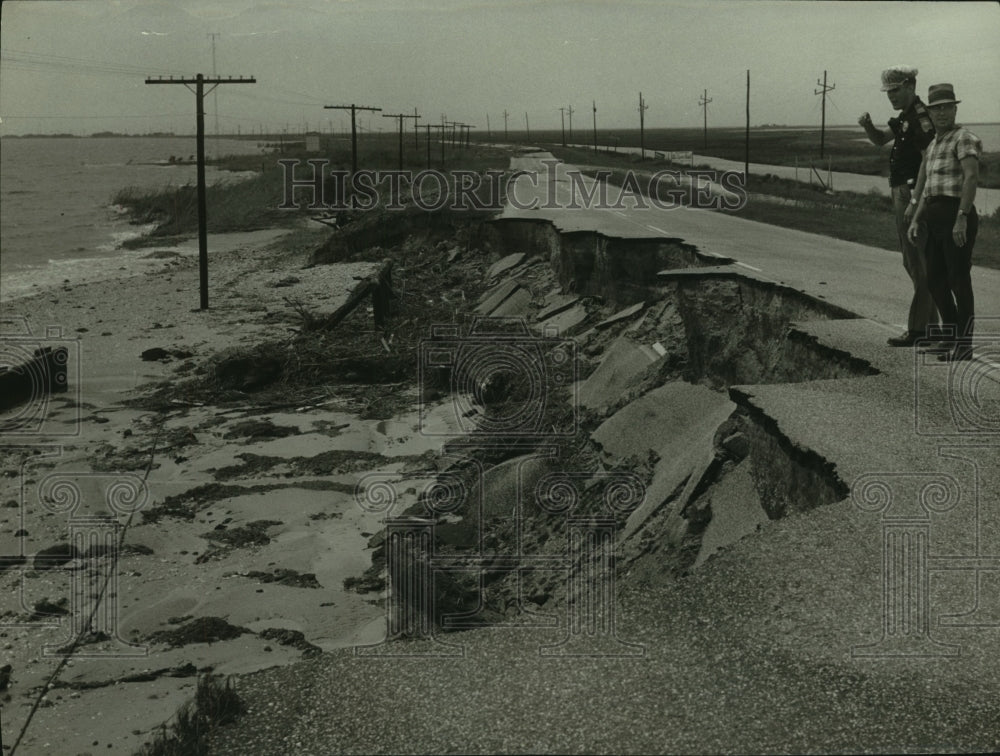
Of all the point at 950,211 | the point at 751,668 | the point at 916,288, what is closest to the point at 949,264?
the point at 950,211

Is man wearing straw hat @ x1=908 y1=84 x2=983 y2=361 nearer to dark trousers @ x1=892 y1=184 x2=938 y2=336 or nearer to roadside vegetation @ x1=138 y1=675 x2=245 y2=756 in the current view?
dark trousers @ x1=892 y1=184 x2=938 y2=336

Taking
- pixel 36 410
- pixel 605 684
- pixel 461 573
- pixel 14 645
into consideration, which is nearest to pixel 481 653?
pixel 605 684

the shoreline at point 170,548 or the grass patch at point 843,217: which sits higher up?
the grass patch at point 843,217

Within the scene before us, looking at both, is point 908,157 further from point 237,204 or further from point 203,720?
point 237,204

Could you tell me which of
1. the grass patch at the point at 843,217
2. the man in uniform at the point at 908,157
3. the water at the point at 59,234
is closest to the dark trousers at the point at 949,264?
the man in uniform at the point at 908,157

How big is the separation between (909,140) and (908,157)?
0.41ft

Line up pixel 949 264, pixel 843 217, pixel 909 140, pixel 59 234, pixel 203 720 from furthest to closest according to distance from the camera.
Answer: pixel 59 234 → pixel 843 217 → pixel 909 140 → pixel 949 264 → pixel 203 720

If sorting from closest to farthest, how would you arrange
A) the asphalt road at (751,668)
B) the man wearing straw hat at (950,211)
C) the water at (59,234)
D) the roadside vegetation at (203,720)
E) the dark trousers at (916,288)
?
the asphalt road at (751,668), the roadside vegetation at (203,720), the man wearing straw hat at (950,211), the dark trousers at (916,288), the water at (59,234)

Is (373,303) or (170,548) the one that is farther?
(373,303)

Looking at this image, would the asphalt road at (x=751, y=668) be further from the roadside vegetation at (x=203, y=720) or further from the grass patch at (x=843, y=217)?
the grass patch at (x=843, y=217)

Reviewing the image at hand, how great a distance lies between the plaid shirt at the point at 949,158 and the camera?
6797mm

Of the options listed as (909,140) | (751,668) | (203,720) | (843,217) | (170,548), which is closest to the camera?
(751,668)

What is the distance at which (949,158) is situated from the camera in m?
6.90

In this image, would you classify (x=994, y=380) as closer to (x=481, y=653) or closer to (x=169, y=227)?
(x=481, y=653)
